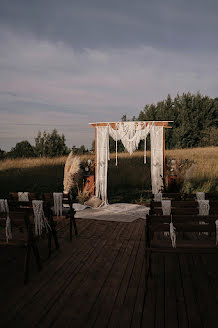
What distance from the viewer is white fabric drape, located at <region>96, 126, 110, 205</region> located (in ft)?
24.8

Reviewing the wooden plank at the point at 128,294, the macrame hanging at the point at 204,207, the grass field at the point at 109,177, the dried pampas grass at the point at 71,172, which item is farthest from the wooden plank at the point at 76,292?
the grass field at the point at 109,177

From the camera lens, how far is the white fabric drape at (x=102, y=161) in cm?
757

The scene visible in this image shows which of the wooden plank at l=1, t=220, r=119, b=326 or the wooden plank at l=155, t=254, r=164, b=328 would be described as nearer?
the wooden plank at l=155, t=254, r=164, b=328

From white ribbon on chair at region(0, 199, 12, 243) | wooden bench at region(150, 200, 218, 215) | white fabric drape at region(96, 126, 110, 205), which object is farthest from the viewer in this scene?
white fabric drape at region(96, 126, 110, 205)

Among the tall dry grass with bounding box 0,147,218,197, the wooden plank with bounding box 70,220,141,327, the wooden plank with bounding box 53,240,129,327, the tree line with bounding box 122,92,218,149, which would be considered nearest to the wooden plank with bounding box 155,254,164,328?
the wooden plank with bounding box 70,220,141,327

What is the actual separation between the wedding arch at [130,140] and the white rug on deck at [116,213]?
1.87 feet

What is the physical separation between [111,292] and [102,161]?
524 cm

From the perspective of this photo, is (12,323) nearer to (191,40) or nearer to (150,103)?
(191,40)

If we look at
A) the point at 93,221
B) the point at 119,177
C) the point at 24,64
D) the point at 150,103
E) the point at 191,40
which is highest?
the point at 150,103

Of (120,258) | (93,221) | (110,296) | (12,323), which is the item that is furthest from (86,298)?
(93,221)

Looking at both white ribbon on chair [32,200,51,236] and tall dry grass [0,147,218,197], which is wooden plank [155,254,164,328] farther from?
tall dry grass [0,147,218,197]

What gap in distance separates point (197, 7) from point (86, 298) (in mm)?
8075

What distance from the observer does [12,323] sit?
2.08 metres

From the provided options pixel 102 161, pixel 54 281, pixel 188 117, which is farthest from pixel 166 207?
pixel 188 117
